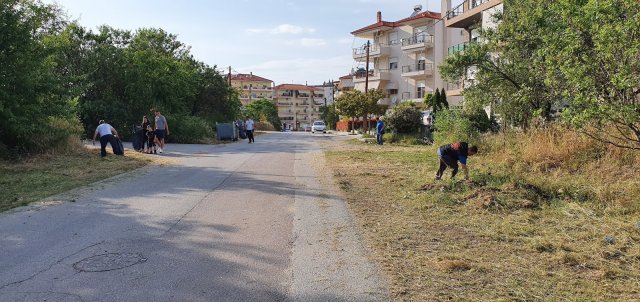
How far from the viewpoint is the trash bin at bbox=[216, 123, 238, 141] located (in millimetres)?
29859

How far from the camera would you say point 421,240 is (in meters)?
6.03

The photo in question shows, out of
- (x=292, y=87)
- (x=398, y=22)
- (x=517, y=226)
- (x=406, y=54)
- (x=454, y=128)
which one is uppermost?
(x=398, y=22)

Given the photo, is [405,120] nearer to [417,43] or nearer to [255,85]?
[417,43]

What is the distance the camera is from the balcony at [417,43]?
55.4 m

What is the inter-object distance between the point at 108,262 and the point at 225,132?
82.9 feet

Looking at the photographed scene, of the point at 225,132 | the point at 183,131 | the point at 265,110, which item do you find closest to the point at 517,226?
the point at 183,131

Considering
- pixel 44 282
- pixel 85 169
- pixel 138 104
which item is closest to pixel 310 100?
pixel 138 104

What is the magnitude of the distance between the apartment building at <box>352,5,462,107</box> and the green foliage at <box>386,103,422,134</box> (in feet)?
87.7

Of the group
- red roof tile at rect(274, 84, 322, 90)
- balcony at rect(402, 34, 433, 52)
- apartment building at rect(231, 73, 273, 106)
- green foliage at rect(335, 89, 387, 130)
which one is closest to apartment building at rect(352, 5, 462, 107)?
balcony at rect(402, 34, 433, 52)

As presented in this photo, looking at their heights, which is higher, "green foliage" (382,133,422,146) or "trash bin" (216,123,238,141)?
"trash bin" (216,123,238,141)

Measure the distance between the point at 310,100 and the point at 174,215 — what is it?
13180 cm

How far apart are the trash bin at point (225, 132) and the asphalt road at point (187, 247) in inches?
778

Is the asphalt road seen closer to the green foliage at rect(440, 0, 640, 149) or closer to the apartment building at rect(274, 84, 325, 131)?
the green foliage at rect(440, 0, 640, 149)

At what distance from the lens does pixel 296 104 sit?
137250 mm
